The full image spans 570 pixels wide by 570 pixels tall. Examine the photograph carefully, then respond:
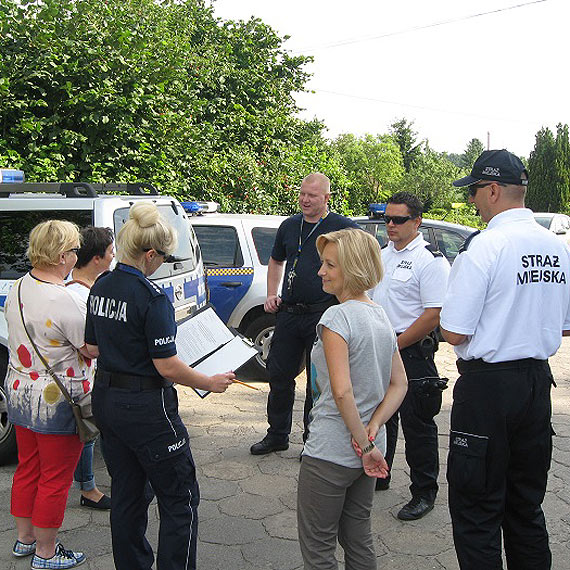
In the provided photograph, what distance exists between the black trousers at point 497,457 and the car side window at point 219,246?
14.9 feet

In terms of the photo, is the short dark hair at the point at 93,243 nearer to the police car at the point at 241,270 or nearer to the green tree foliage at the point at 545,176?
the police car at the point at 241,270

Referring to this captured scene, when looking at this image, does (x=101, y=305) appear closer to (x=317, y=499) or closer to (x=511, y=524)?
(x=317, y=499)

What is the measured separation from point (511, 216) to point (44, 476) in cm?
252

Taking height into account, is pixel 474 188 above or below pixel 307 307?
above

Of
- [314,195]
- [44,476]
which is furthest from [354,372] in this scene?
[314,195]

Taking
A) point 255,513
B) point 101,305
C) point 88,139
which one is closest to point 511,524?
point 255,513

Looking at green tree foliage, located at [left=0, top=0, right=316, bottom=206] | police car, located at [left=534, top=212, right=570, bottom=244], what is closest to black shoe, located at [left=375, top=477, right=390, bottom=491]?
green tree foliage, located at [left=0, top=0, right=316, bottom=206]

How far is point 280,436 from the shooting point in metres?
5.06

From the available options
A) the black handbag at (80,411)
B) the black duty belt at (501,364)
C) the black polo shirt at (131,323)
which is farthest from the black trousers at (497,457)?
the black handbag at (80,411)

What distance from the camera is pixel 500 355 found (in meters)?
2.77

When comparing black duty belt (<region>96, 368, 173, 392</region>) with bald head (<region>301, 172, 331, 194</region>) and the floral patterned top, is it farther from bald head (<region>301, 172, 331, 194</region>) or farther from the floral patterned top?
bald head (<region>301, 172, 331, 194</region>)

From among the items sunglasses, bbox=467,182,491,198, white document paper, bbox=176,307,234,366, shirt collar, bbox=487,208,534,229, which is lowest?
white document paper, bbox=176,307,234,366

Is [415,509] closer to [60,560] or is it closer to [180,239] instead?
[60,560]

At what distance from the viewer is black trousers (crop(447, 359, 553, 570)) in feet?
9.08
